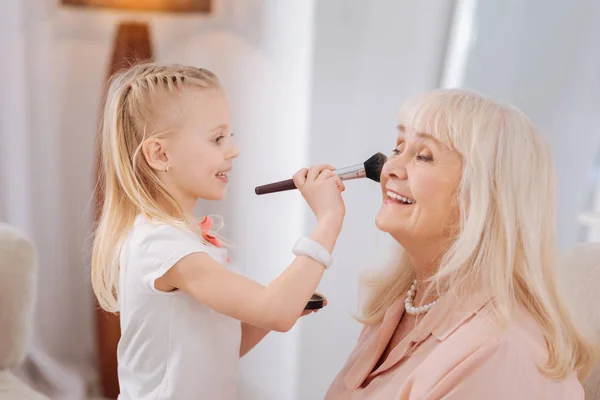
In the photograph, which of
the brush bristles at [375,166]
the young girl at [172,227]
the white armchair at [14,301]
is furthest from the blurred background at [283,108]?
the white armchair at [14,301]

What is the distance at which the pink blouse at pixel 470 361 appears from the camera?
3.44 feet

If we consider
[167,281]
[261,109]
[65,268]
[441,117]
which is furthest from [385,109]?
[65,268]

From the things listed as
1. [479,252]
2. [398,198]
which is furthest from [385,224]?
[479,252]

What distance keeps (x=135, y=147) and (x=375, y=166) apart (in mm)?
414

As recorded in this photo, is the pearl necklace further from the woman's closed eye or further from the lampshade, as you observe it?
the lampshade

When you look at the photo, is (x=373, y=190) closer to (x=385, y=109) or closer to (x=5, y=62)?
(x=385, y=109)

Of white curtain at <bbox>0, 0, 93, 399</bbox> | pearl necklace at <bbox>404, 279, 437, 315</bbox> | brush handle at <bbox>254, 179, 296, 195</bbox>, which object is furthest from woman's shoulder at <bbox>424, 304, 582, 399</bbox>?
white curtain at <bbox>0, 0, 93, 399</bbox>

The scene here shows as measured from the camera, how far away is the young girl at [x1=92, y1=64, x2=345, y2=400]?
117cm

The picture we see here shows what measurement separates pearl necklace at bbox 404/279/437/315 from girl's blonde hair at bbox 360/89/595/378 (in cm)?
8

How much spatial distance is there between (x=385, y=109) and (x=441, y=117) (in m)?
1.01

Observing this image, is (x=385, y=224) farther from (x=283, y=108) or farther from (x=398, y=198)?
(x=283, y=108)

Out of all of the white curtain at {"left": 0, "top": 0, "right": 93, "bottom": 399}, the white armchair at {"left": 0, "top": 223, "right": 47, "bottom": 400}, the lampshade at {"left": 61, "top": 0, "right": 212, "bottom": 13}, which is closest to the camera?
the white armchair at {"left": 0, "top": 223, "right": 47, "bottom": 400}

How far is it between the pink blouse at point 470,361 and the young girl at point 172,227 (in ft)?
0.69

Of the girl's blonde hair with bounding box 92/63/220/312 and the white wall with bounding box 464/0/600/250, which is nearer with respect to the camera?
the girl's blonde hair with bounding box 92/63/220/312
